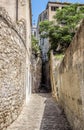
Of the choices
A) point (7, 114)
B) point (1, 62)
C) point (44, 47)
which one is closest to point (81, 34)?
point (1, 62)

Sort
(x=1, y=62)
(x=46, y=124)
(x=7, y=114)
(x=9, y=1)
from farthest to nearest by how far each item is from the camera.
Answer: (x=9, y=1)
(x=46, y=124)
(x=7, y=114)
(x=1, y=62)

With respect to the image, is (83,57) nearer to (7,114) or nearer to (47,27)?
(7,114)

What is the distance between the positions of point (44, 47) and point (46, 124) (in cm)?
2442

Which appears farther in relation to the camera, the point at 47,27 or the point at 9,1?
the point at 47,27

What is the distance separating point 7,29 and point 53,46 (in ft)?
57.8

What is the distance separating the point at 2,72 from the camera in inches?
269

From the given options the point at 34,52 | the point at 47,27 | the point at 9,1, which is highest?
the point at 9,1

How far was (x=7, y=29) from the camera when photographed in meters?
7.54

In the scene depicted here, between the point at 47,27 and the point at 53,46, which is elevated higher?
the point at 47,27

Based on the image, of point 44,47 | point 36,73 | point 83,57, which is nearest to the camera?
point 83,57

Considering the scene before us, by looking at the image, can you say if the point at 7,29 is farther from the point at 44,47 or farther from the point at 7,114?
the point at 44,47

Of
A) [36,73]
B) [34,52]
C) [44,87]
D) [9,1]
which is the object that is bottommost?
[44,87]

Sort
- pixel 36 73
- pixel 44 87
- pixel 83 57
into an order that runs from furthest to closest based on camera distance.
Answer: pixel 44 87 → pixel 36 73 → pixel 83 57

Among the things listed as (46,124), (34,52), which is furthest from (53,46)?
(46,124)
